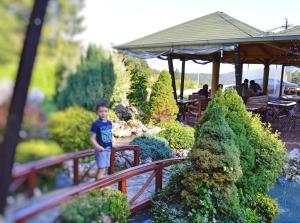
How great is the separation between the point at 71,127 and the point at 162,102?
704cm

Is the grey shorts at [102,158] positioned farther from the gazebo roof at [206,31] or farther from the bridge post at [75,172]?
the gazebo roof at [206,31]

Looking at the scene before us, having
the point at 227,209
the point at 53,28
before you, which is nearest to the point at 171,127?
Answer: the point at 227,209

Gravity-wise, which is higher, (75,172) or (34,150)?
(34,150)

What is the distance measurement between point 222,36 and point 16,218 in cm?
814

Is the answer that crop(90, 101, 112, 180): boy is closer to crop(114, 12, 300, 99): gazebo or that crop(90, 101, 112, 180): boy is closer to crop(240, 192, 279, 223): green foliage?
crop(240, 192, 279, 223): green foliage

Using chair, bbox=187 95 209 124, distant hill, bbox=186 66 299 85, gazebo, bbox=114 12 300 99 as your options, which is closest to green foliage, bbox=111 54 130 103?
gazebo, bbox=114 12 300 99

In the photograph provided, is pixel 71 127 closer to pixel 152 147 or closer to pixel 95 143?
pixel 95 143

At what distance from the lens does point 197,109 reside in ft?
31.0

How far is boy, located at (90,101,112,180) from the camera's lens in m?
1.45

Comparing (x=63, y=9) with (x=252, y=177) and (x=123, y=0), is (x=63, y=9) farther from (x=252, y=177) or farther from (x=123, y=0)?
(x=252, y=177)

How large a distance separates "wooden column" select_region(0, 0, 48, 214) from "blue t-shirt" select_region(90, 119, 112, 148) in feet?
1.43

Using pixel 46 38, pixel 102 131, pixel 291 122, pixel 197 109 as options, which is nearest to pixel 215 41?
pixel 197 109

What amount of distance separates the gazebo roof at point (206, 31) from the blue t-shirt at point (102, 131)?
6.17m

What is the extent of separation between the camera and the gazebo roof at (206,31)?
8.49 meters
